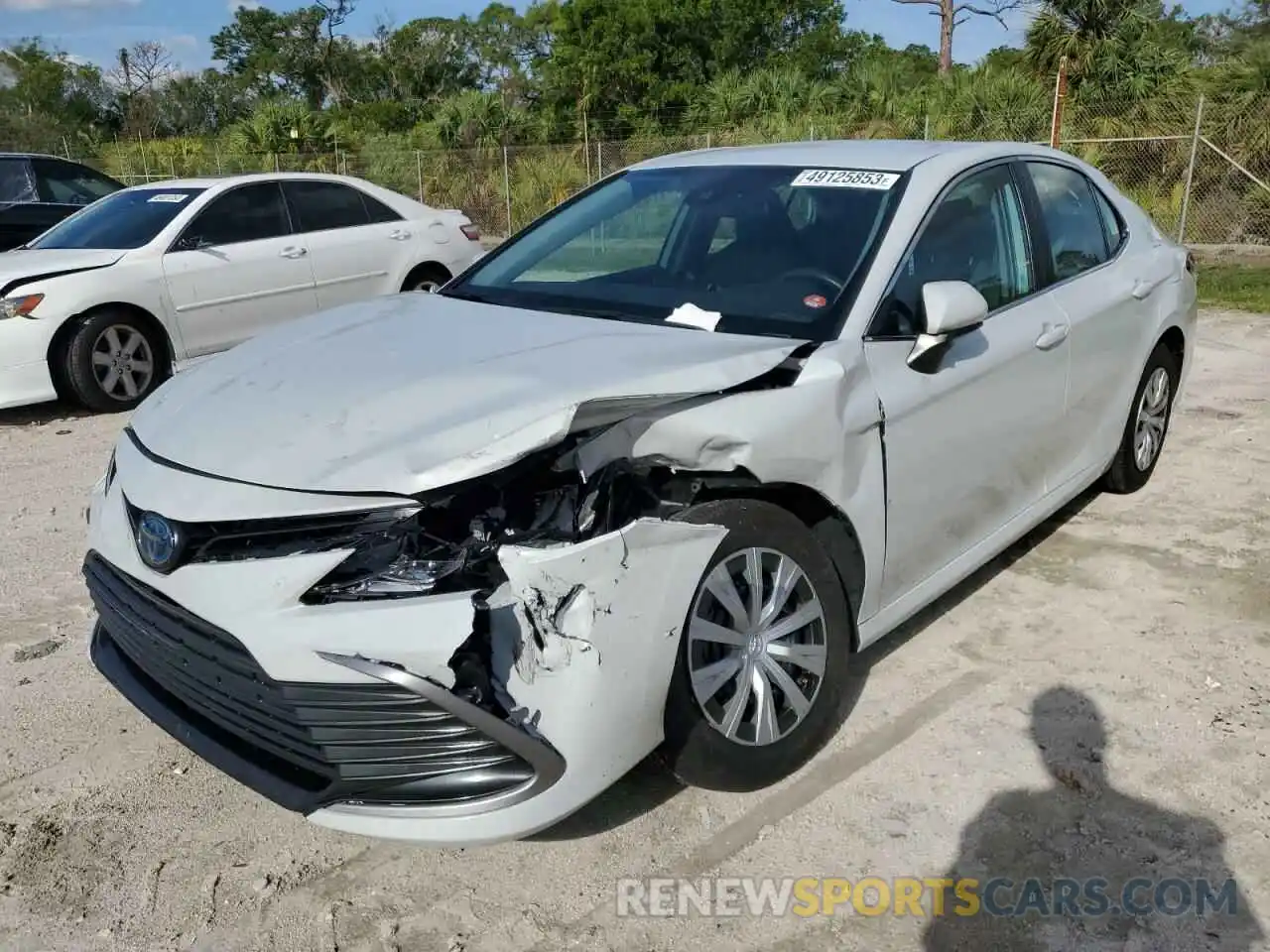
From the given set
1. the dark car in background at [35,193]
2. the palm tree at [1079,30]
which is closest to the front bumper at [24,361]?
the dark car in background at [35,193]

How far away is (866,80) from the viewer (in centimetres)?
2166

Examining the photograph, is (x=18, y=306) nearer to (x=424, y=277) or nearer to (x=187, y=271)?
(x=187, y=271)

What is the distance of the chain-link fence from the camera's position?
1516cm

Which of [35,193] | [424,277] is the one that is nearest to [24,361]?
[424,277]

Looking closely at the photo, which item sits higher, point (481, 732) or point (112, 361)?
point (481, 732)

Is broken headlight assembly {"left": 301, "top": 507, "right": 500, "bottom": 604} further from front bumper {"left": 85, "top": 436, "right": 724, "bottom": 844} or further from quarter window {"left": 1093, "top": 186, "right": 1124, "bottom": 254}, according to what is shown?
quarter window {"left": 1093, "top": 186, "right": 1124, "bottom": 254}

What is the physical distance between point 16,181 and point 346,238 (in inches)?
185

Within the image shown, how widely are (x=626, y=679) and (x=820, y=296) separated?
1387 mm

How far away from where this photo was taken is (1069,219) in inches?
168

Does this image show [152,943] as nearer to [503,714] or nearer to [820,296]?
[503,714]

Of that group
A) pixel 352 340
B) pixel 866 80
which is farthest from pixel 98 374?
pixel 866 80

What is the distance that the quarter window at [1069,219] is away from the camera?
4082mm

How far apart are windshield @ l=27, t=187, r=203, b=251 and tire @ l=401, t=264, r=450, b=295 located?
1732 mm

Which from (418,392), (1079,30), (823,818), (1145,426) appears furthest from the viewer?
(1079,30)
